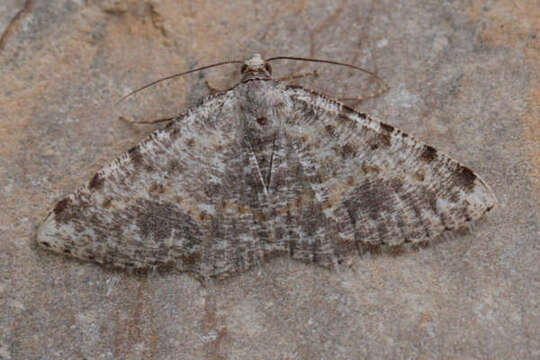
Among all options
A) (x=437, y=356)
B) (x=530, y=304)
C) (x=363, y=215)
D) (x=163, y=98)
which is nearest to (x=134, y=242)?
(x=163, y=98)

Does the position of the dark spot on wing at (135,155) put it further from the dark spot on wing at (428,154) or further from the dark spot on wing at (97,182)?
the dark spot on wing at (428,154)

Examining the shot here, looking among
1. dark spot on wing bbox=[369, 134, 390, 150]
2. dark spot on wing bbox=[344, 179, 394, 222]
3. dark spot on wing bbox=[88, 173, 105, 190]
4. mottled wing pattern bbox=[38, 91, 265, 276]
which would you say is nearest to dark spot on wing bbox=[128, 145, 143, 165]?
mottled wing pattern bbox=[38, 91, 265, 276]

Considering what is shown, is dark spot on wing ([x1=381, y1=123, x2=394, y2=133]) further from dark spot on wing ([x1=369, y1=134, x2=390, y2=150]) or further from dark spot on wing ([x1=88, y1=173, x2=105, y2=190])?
dark spot on wing ([x1=88, y1=173, x2=105, y2=190])

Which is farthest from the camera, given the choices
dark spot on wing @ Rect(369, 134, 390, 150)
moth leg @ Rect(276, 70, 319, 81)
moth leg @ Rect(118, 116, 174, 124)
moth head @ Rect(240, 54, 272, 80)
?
moth leg @ Rect(276, 70, 319, 81)

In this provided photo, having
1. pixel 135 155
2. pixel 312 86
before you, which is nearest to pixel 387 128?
pixel 312 86

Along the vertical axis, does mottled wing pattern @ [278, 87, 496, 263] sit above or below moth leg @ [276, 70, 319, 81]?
below

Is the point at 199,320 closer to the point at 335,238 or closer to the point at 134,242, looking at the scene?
the point at 134,242

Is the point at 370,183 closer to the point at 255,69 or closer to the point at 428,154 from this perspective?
the point at 428,154
